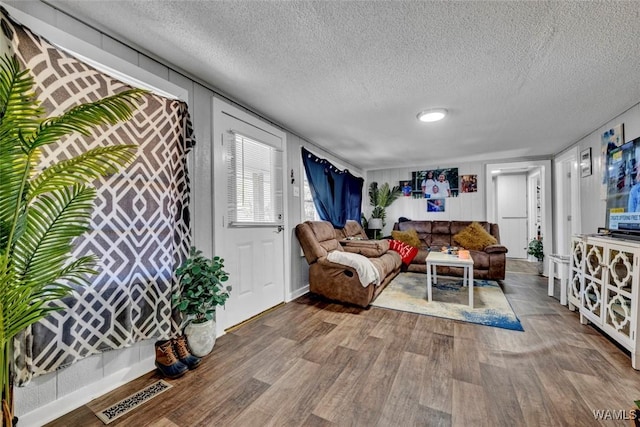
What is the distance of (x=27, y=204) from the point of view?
104 centimetres

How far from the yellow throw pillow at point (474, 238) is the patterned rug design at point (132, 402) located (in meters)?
4.69

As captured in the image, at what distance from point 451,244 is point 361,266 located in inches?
113

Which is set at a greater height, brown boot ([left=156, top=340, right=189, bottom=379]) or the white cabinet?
the white cabinet

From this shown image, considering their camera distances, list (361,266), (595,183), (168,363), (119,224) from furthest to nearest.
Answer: (595,183) → (361,266) → (168,363) → (119,224)

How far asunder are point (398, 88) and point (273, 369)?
2494 mm

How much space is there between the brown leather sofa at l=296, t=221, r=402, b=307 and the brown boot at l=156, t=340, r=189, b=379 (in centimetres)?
174

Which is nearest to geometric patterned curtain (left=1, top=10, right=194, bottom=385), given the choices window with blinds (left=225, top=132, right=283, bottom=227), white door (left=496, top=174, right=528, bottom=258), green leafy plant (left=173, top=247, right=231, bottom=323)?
green leafy plant (left=173, top=247, right=231, bottom=323)

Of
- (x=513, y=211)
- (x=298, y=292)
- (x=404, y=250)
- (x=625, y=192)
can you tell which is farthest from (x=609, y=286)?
(x=513, y=211)

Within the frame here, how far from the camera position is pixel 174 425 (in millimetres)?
1304

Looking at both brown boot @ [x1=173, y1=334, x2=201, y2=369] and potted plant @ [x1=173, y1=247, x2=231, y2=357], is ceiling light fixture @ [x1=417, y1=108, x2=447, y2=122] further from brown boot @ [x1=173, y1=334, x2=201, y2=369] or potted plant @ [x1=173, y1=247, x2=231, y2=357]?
brown boot @ [x1=173, y1=334, x2=201, y2=369]

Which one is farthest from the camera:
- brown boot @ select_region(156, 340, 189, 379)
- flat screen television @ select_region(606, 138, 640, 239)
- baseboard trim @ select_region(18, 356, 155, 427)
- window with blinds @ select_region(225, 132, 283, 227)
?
window with blinds @ select_region(225, 132, 283, 227)

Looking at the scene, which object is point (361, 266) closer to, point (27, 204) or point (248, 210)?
point (248, 210)

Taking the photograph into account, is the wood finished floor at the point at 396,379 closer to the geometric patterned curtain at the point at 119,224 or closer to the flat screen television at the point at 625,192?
the geometric patterned curtain at the point at 119,224

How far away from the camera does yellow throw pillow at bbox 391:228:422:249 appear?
15.8 ft
